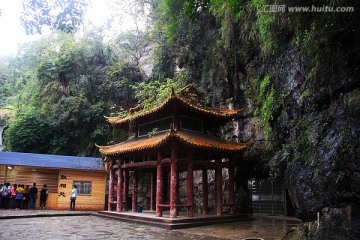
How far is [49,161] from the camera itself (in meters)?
18.7

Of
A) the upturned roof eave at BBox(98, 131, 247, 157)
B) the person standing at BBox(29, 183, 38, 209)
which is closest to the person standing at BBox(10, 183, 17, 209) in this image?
the person standing at BBox(29, 183, 38, 209)

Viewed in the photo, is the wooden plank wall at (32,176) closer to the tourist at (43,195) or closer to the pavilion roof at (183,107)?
the tourist at (43,195)

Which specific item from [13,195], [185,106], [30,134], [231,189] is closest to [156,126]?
[185,106]

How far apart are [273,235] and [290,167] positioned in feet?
8.72

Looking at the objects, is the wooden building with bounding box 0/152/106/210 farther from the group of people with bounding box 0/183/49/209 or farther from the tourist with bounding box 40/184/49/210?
the group of people with bounding box 0/183/49/209

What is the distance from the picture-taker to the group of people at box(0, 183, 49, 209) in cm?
1740

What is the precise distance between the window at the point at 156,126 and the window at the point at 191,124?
2.12ft

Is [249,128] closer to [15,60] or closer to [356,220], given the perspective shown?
[356,220]

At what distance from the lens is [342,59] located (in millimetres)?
7527

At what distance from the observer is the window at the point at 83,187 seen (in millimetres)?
18953

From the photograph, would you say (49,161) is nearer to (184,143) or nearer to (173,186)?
(173,186)

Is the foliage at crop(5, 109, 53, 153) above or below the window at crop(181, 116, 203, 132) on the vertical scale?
above

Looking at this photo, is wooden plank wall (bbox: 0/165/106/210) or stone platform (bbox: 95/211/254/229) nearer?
stone platform (bbox: 95/211/254/229)

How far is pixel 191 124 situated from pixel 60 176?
903cm
